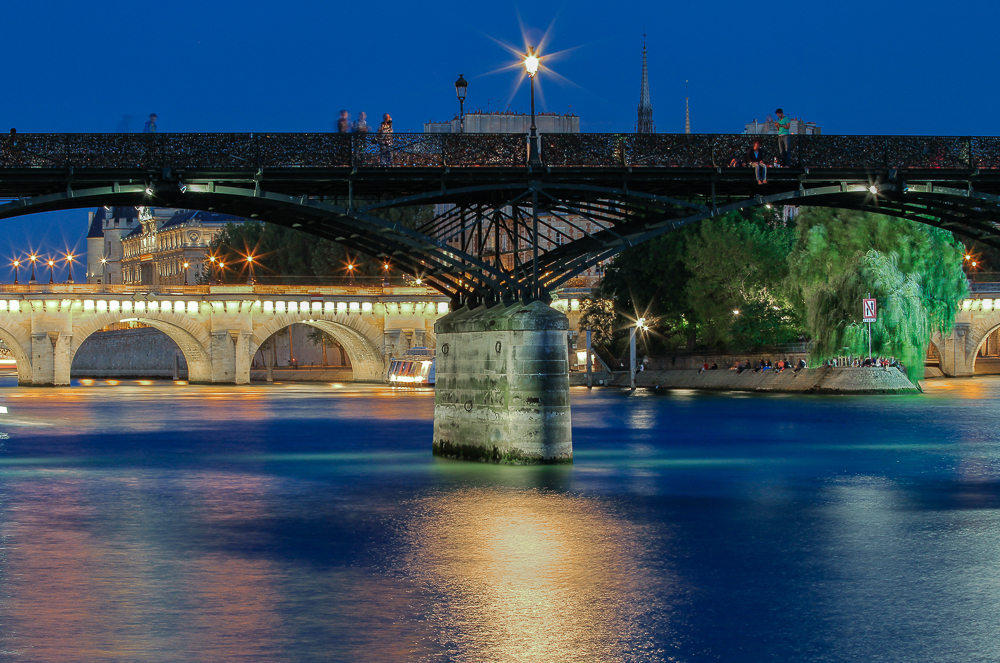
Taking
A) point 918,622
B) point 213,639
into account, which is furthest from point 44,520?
point 918,622

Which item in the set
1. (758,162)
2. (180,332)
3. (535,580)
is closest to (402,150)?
(758,162)

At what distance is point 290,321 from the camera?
3816 inches

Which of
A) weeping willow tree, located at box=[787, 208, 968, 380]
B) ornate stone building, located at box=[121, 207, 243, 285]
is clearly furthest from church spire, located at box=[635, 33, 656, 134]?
weeping willow tree, located at box=[787, 208, 968, 380]

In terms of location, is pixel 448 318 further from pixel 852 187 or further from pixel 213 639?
pixel 213 639

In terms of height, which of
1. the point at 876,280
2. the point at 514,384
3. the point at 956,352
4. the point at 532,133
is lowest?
the point at 514,384

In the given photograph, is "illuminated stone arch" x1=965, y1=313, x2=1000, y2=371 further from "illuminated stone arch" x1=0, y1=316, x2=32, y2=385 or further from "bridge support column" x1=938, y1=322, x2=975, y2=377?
"illuminated stone arch" x1=0, y1=316, x2=32, y2=385

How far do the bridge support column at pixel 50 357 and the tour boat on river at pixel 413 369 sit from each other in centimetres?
2223

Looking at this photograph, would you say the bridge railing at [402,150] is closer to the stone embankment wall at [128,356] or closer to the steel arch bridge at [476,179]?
the steel arch bridge at [476,179]

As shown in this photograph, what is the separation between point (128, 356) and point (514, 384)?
363 feet

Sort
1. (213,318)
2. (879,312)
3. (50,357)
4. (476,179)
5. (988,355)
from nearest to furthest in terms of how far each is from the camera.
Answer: (476,179) < (879,312) < (50,357) < (213,318) < (988,355)

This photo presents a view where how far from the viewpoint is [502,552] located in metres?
18.4

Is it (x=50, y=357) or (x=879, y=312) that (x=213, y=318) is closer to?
(x=50, y=357)

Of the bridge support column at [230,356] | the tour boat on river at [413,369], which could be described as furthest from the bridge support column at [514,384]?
the bridge support column at [230,356]

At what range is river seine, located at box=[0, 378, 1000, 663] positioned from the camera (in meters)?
13.2
